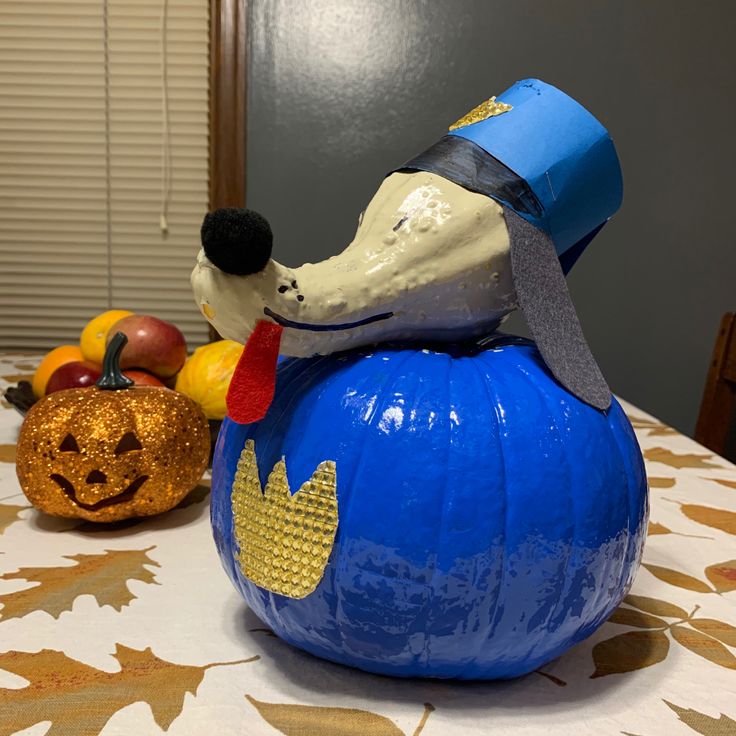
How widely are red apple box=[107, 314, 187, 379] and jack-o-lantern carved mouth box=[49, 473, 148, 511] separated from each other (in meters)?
0.30

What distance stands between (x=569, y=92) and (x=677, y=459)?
3.75ft

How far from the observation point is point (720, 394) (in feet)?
4.78

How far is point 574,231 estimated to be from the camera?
0.60 metres

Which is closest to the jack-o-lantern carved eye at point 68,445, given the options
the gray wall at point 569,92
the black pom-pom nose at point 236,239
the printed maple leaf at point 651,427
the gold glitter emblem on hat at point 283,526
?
the gold glitter emblem on hat at point 283,526

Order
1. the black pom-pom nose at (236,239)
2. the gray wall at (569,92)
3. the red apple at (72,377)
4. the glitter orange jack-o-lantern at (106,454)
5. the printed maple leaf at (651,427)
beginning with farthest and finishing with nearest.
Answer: the gray wall at (569,92), the printed maple leaf at (651,427), the red apple at (72,377), the glitter orange jack-o-lantern at (106,454), the black pom-pom nose at (236,239)

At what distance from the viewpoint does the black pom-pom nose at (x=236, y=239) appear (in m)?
0.45

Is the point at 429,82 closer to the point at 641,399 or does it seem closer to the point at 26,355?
the point at 641,399

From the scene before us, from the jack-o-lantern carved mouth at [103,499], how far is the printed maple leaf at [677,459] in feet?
2.54

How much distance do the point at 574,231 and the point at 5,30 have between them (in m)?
2.06

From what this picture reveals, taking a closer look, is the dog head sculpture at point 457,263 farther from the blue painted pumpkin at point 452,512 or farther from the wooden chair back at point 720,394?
the wooden chair back at point 720,394

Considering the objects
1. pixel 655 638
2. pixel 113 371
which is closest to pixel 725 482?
pixel 655 638

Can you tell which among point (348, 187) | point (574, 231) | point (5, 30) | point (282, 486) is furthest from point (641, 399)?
point (5, 30)

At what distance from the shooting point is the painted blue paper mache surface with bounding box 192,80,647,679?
1.64 ft

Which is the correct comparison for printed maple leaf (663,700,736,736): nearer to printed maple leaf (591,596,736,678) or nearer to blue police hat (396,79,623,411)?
printed maple leaf (591,596,736,678)
